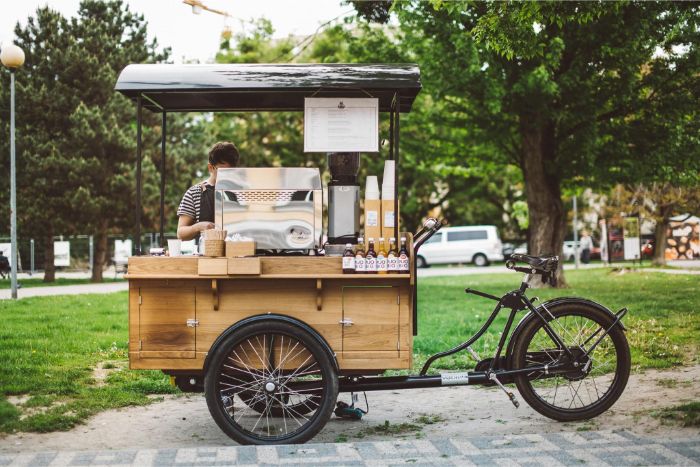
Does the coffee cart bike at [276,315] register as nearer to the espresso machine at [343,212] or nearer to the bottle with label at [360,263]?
the bottle with label at [360,263]

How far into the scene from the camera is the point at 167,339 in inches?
206

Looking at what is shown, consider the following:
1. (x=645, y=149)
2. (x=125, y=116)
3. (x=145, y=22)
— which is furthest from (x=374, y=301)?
(x=145, y=22)

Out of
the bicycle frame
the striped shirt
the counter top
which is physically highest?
the striped shirt

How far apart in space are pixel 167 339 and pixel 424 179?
36.7 m

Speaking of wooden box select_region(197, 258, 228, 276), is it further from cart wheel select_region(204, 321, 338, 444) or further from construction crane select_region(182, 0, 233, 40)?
construction crane select_region(182, 0, 233, 40)

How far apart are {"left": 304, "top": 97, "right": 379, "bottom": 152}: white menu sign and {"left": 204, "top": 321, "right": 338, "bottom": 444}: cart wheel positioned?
4.17 feet

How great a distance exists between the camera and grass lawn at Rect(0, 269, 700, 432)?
6.71 meters

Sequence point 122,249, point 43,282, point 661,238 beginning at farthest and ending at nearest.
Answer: point 122,249
point 661,238
point 43,282

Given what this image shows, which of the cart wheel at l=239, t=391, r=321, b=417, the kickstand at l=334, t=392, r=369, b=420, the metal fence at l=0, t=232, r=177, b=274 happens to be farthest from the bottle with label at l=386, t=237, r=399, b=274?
the metal fence at l=0, t=232, r=177, b=274

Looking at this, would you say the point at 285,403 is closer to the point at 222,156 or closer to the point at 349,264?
the point at 349,264

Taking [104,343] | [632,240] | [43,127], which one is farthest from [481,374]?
[632,240]

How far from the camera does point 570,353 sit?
215 inches

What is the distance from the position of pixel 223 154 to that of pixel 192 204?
0.45 metres

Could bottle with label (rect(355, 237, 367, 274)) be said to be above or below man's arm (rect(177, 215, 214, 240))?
below
